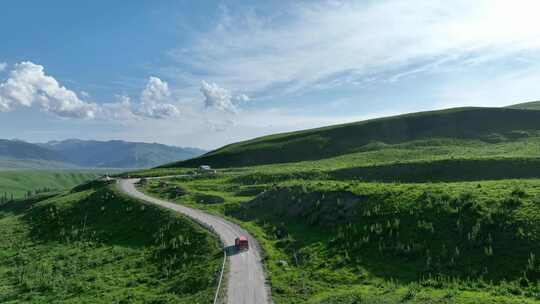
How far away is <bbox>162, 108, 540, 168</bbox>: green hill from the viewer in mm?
134875

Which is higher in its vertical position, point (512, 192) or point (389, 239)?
point (512, 192)

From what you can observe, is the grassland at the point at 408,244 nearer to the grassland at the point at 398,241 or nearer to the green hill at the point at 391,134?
the grassland at the point at 398,241

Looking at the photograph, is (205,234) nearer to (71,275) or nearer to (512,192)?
(71,275)

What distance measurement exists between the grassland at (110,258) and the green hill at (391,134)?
91428mm

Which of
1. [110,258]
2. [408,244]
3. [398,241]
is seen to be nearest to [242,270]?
[398,241]

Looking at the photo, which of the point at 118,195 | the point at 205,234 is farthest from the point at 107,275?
the point at 118,195

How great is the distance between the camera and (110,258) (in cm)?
4150

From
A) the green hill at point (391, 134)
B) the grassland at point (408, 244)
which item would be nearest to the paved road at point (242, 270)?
the grassland at point (408, 244)

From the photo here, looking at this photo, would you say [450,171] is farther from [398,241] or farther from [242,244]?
[242,244]

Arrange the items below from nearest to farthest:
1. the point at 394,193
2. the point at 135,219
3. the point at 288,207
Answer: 1. the point at 394,193
2. the point at 288,207
3. the point at 135,219

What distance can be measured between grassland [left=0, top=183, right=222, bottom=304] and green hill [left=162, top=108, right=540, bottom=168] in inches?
3600

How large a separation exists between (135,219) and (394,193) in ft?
124

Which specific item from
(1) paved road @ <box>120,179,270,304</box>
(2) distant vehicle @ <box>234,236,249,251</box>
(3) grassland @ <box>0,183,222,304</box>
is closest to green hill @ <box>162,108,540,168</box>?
(3) grassland @ <box>0,183,222,304</box>

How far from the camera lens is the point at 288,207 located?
4950cm
